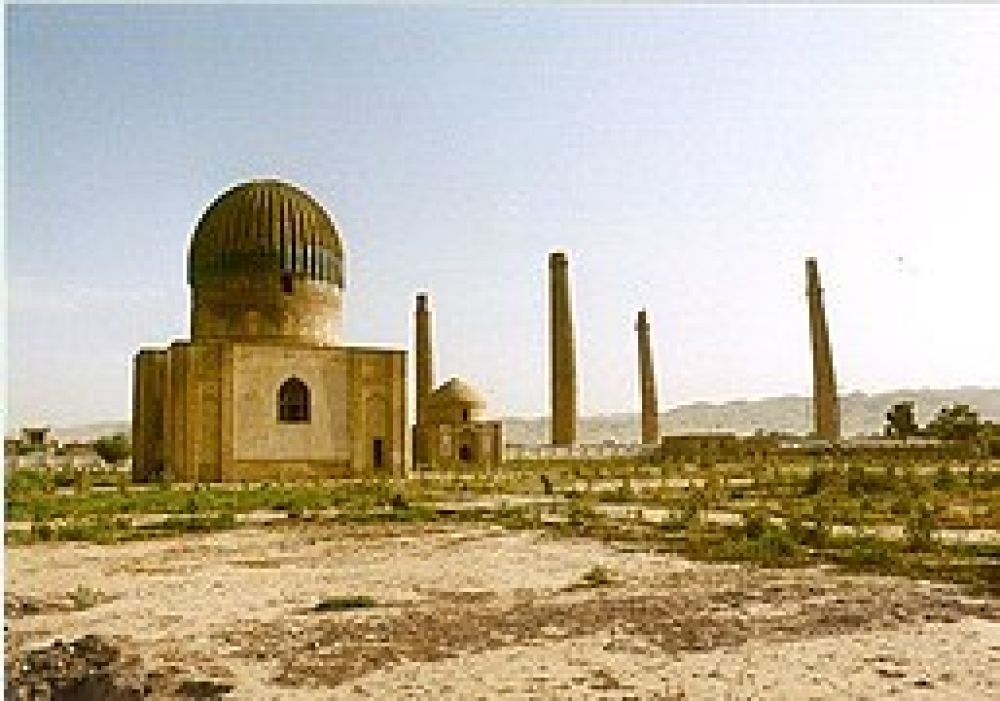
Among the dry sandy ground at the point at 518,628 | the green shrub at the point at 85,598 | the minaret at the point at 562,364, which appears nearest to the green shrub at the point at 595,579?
the dry sandy ground at the point at 518,628

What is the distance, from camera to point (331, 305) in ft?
125

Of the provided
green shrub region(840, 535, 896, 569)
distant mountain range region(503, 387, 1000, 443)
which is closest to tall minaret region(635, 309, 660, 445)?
green shrub region(840, 535, 896, 569)

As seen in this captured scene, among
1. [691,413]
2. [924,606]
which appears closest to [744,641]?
[924,606]

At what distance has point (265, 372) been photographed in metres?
35.1

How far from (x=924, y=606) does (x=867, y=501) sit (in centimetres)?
1180

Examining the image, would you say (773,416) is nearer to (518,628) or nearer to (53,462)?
(53,462)

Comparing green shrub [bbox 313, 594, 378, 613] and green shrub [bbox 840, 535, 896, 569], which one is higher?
green shrub [bbox 840, 535, 896, 569]

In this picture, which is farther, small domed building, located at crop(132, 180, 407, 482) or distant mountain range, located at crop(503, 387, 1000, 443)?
distant mountain range, located at crop(503, 387, 1000, 443)

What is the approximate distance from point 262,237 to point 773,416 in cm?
13931

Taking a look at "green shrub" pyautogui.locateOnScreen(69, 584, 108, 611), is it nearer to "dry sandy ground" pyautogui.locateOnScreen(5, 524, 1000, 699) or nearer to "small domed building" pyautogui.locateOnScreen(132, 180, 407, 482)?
"dry sandy ground" pyautogui.locateOnScreen(5, 524, 1000, 699)

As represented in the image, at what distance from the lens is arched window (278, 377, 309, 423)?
1399 inches

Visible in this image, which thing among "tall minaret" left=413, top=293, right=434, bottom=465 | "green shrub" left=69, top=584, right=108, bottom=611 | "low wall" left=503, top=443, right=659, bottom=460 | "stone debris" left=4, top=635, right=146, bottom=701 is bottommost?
"stone debris" left=4, top=635, right=146, bottom=701

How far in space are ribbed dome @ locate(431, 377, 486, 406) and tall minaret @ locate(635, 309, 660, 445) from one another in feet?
52.0

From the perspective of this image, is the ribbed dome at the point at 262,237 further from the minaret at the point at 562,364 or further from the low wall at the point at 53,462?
the minaret at the point at 562,364
